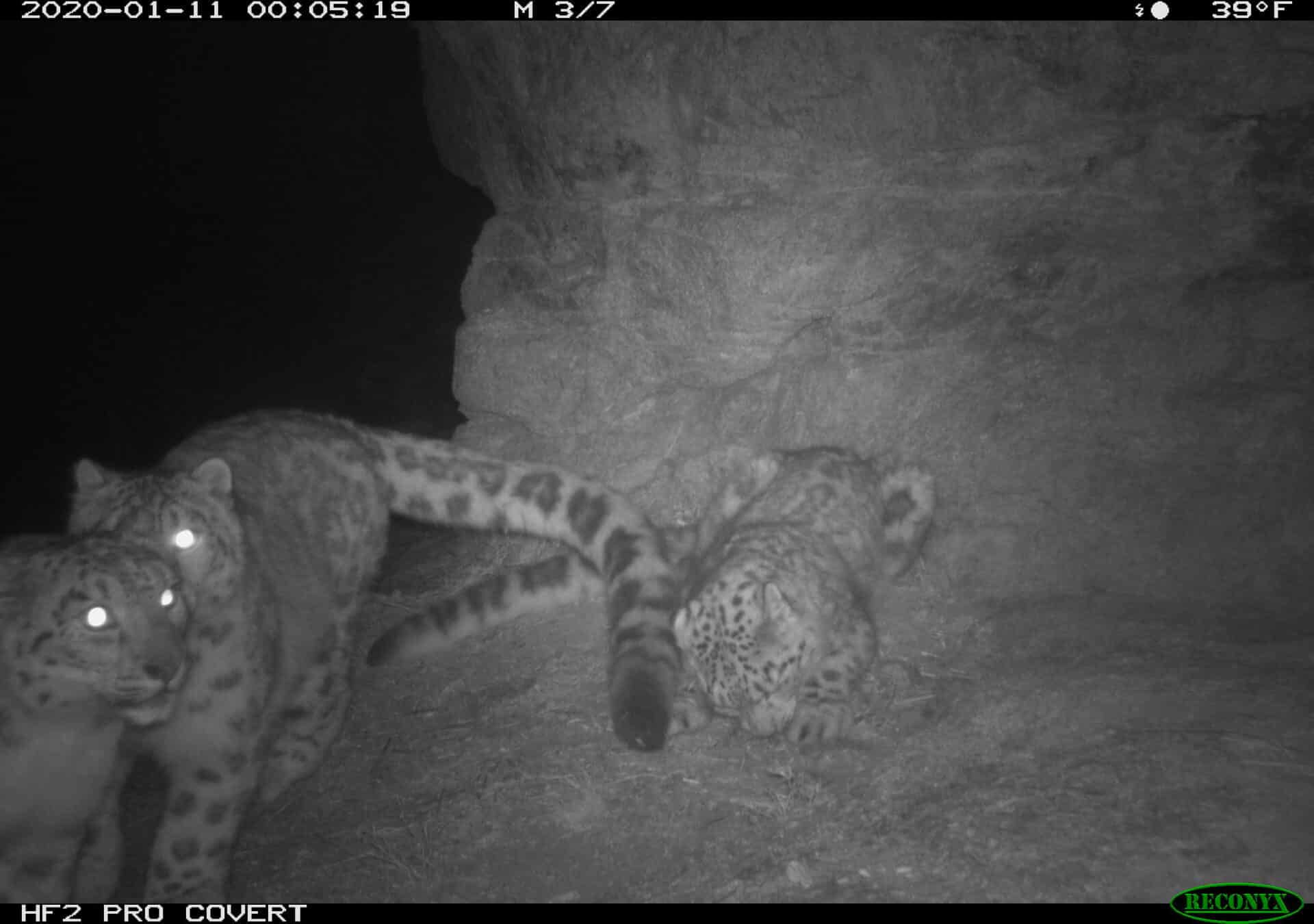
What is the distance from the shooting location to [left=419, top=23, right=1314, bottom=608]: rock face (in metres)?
5.36

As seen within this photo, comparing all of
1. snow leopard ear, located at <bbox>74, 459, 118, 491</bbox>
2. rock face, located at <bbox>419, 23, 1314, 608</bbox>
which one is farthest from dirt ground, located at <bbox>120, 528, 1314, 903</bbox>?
snow leopard ear, located at <bbox>74, 459, 118, 491</bbox>

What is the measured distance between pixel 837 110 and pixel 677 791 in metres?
3.84

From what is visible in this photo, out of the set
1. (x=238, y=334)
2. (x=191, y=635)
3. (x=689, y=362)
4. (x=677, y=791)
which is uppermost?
(x=238, y=334)

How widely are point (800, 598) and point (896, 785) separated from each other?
3.95 ft

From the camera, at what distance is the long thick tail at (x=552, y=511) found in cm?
531

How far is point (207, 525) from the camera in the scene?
443 cm

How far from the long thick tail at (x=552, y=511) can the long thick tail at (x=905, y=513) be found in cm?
147

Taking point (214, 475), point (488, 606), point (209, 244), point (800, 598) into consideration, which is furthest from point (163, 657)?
point (209, 244)

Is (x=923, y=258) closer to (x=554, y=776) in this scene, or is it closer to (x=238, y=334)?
(x=554, y=776)
